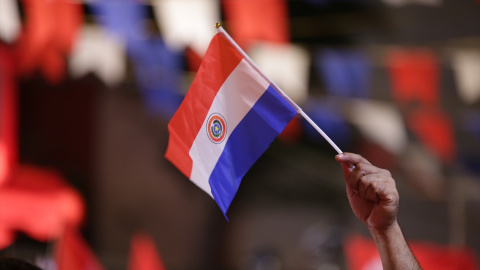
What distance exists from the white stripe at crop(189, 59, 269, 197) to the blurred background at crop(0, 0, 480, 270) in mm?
3075

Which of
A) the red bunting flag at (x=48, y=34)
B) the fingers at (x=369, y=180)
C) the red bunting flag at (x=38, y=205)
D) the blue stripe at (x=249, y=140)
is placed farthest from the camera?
the red bunting flag at (x=38, y=205)

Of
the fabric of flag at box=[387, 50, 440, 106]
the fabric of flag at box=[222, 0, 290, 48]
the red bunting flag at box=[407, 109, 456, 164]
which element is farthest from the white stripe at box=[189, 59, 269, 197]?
the red bunting flag at box=[407, 109, 456, 164]

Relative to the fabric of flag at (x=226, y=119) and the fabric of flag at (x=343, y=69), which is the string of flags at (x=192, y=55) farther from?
the fabric of flag at (x=226, y=119)

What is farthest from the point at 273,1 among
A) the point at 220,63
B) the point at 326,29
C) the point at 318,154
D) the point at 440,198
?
the point at 220,63

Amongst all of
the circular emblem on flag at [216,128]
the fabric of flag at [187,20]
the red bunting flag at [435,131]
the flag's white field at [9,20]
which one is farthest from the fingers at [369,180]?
the flag's white field at [9,20]

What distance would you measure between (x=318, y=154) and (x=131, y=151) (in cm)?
181

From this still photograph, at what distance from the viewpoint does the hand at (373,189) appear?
1.54m

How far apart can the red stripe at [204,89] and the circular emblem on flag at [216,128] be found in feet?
0.09

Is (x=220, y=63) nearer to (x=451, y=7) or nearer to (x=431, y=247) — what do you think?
(x=451, y=7)

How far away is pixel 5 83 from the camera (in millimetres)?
5566

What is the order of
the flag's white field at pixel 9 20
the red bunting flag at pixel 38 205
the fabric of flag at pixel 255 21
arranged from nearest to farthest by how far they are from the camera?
the fabric of flag at pixel 255 21 → the flag's white field at pixel 9 20 → the red bunting flag at pixel 38 205

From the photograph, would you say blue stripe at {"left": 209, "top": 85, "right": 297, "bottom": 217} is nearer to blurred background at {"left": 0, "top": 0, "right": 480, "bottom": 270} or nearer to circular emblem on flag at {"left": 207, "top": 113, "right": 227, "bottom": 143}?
circular emblem on flag at {"left": 207, "top": 113, "right": 227, "bottom": 143}

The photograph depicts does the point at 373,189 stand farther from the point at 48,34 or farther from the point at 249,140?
the point at 48,34

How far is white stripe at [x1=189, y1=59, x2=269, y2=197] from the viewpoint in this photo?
72.6 inches
